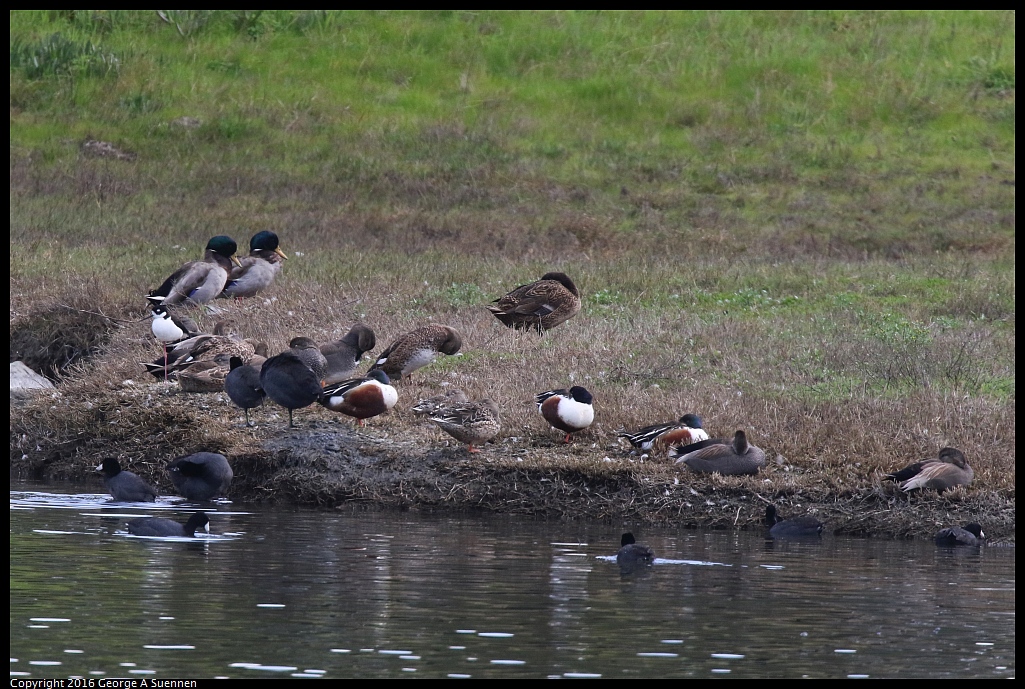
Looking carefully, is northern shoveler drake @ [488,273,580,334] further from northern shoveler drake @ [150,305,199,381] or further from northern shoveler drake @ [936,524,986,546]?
northern shoveler drake @ [936,524,986,546]

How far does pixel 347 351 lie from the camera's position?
15648 millimetres

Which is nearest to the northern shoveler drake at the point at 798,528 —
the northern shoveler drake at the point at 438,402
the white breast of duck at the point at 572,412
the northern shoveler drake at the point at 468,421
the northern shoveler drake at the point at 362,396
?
the white breast of duck at the point at 572,412

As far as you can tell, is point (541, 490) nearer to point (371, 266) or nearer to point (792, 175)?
point (371, 266)

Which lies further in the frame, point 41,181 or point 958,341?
point 41,181

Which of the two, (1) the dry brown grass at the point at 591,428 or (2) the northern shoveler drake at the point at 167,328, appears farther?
(2) the northern shoveler drake at the point at 167,328

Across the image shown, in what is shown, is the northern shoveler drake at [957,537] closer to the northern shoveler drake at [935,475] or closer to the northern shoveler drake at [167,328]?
the northern shoveler drake at [935,475]

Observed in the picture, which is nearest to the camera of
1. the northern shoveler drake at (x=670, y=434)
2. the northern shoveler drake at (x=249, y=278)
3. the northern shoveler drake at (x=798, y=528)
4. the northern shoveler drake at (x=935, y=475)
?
the northern shoveler drake at (x=798, y=528)

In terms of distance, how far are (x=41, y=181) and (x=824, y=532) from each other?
70.1 feet

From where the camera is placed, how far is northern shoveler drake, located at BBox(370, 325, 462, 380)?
15.5 metres

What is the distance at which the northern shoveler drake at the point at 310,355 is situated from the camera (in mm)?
14664

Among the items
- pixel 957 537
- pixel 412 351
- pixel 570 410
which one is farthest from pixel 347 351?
pixel 957 537

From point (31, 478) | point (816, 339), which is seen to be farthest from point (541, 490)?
point (816, 339)

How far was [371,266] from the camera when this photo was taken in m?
23.4

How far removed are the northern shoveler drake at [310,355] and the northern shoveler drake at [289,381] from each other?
0.54m
